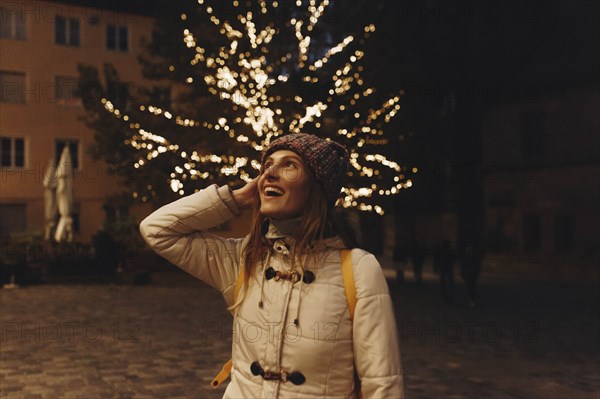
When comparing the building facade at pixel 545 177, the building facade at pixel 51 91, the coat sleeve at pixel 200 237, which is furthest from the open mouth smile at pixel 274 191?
the building facade at pixel 51 91

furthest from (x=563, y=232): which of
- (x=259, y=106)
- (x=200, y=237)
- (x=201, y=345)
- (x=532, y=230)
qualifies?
(x=200, y=237)

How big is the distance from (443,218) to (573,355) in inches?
952

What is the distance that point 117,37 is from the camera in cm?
3266

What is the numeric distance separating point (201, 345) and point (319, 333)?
7.56 metres

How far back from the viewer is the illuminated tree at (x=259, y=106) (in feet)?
52.7

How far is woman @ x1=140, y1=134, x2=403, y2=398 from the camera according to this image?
2.61 metres

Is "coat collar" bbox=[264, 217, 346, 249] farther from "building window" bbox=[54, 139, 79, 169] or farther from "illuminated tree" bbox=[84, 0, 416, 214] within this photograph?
"building window" bbox=[54, 139, 79, 169]

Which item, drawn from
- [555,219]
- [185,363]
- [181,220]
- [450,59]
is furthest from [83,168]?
[181,220]

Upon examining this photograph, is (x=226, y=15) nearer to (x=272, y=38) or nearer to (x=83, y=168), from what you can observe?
(x=272, y=38)

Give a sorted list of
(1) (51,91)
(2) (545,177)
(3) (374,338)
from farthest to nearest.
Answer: (1) (51,91), (2) (545,177), (3) (374,338)

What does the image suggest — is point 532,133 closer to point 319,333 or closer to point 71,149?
point 71,149

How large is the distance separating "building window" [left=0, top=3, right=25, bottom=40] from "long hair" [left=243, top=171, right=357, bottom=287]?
90.0 feet

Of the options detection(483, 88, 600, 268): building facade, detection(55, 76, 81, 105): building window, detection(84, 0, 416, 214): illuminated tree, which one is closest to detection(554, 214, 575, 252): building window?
detection(483, 88, 600, 268): building facade

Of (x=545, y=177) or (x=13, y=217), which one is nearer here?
(x=545, y=177)
